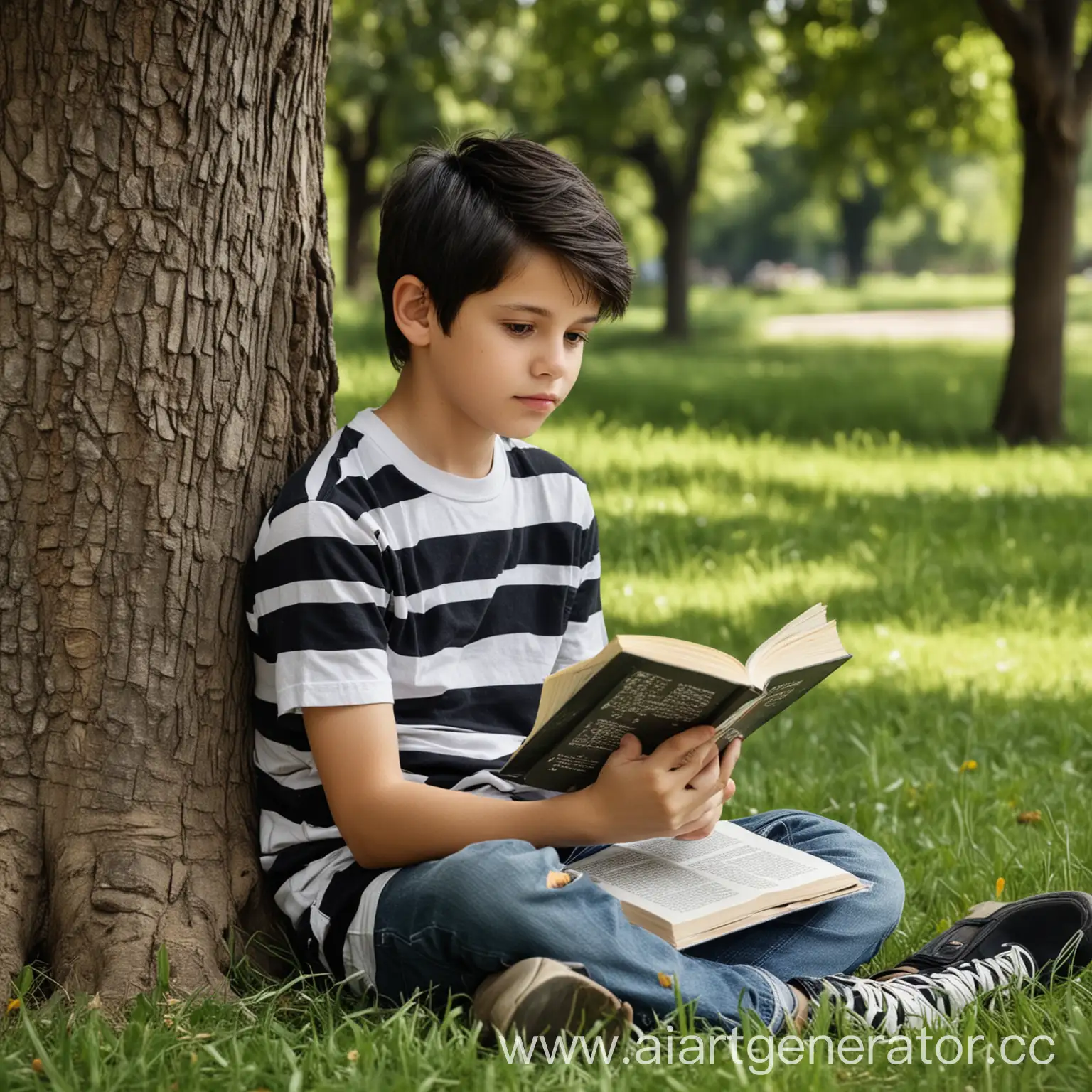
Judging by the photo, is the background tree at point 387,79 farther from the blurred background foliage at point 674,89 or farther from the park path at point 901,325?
the park path at point 901,325

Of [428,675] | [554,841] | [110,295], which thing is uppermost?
[110,295]

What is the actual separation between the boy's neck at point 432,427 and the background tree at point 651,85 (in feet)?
36.4

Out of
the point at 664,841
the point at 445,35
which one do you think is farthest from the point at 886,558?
the point at 445,35

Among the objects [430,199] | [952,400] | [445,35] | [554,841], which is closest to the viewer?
[554,841]

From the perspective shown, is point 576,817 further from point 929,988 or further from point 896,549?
point 896,549

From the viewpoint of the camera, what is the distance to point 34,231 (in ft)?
8.03

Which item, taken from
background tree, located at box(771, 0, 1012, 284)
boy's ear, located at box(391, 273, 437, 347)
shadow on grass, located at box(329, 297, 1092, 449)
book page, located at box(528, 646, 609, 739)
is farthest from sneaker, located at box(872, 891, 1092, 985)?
background tree, located at box(771, 0, 1012, 284)

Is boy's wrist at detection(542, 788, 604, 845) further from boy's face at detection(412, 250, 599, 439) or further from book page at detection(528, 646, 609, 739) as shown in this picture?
boy's face at detection(412, 250, 599, 439)

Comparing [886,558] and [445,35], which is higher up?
[445,35]

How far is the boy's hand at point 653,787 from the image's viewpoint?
2.33 meters

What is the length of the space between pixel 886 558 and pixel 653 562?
1013 millimetres

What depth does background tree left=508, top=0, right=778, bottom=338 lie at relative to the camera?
14375 millimetres

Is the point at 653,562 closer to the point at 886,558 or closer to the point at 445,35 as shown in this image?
the point at 886,558

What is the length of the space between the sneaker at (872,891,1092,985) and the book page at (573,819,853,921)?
28cm
